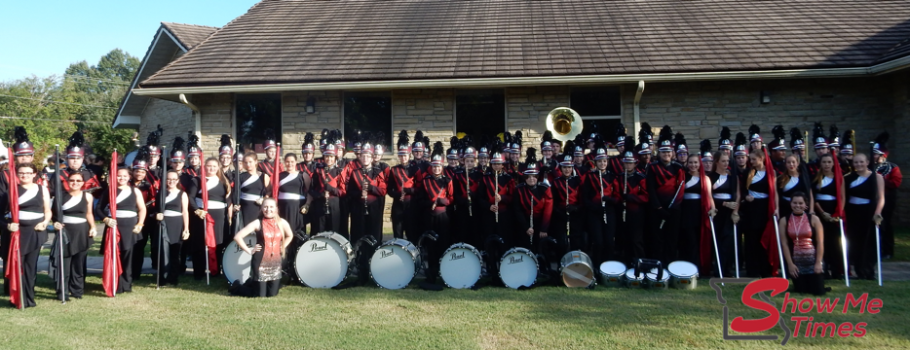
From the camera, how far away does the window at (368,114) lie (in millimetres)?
13516

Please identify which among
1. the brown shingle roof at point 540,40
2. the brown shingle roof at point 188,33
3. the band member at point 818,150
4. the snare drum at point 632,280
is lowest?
the snare drum at point 632,280

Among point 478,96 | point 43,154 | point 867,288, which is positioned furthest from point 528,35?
point 43,154

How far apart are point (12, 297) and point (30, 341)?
1.63 metres

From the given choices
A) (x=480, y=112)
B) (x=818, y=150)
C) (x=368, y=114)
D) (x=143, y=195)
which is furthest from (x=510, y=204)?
(x=368, y=114)

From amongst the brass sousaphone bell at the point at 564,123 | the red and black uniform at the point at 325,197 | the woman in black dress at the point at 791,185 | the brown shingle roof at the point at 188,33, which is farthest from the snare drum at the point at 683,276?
the brown shingle roof at the point at 188,33

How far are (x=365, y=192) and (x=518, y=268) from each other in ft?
8.29

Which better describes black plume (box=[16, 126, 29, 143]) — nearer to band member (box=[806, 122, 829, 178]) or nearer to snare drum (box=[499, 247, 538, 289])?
snare drum (box=[499, 247, 538, 289])

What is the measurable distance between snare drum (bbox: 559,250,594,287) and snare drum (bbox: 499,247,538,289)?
37 centimetres

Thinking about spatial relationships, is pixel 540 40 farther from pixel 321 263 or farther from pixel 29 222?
pixel 29 222

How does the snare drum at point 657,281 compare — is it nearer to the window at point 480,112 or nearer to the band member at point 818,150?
the band member at point 818,150

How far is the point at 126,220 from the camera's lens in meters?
7.55

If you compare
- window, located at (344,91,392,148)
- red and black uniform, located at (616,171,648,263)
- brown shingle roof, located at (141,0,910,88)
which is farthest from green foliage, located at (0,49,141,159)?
red and black uniform, located at (616,171,648,263)

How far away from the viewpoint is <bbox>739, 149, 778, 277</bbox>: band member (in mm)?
7816

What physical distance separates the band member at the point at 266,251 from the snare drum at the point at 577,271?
10.8 ft
